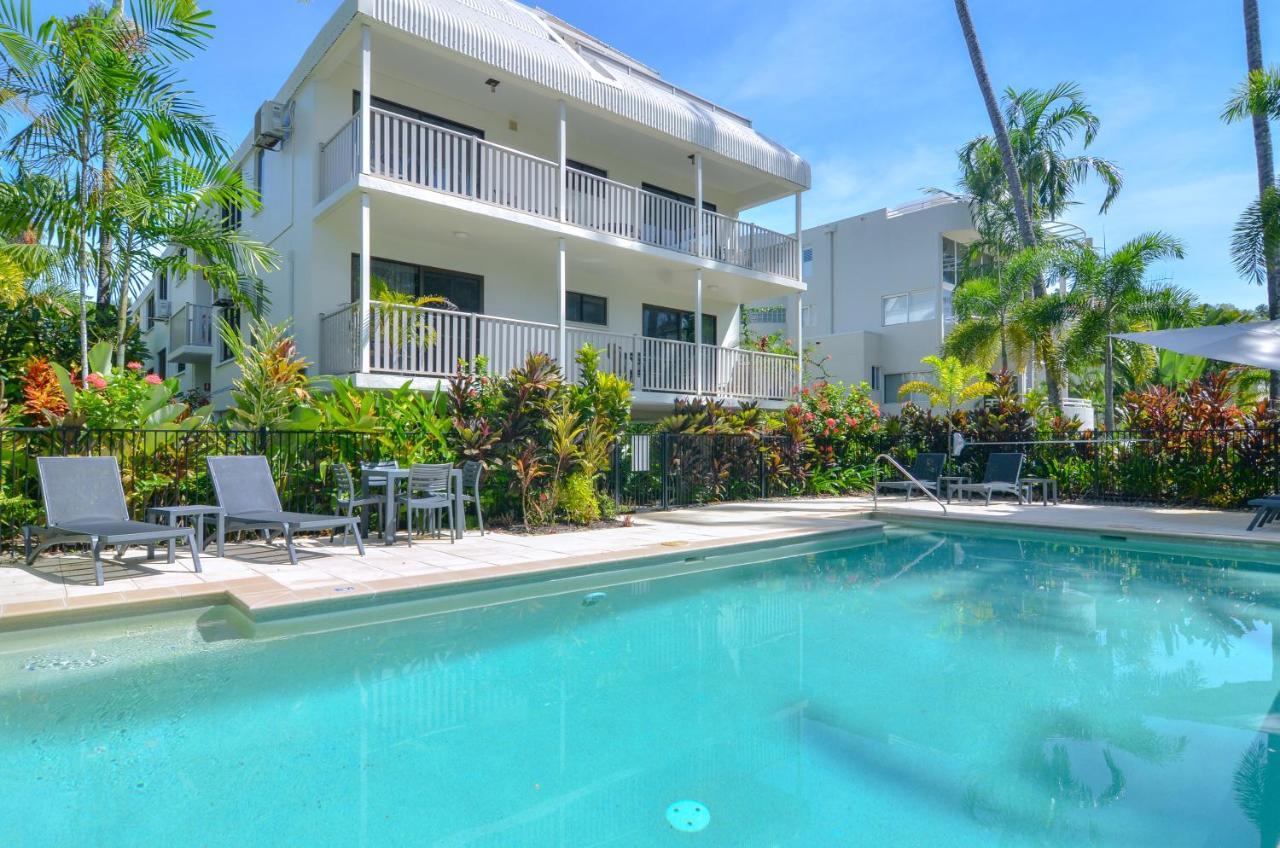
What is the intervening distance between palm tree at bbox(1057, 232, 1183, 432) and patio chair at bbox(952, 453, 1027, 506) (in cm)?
269

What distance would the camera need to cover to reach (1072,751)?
3564 millimetres

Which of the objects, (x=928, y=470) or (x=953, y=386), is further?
(x=953, y=386)

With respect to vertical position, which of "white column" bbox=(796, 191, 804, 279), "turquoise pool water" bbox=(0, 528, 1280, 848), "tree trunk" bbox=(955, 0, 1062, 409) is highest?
"tree trunk" bbox=(955, 0, 1062, 409)

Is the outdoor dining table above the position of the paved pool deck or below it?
above

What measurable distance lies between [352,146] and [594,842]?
11.0 metres

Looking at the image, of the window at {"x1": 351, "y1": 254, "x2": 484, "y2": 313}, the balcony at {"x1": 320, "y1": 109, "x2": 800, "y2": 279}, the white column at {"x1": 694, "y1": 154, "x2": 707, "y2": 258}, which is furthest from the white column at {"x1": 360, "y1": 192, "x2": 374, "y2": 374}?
the white column at {"x1": 694, "y1": 154, "x2": 707, "y2": 258}

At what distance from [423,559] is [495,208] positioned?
682 centimetres

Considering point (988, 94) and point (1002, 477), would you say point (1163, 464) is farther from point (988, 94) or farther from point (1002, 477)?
point (988, 94)

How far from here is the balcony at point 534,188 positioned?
449 inches

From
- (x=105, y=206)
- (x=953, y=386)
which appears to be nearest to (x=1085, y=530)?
(x=953, y=386)

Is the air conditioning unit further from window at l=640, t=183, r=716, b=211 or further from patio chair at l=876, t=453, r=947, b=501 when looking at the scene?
patio chair at l=876, t=453, r=947, b=501

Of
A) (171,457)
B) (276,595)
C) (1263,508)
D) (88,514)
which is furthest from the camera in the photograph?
(1263,508)

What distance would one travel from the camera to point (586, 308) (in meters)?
15.7

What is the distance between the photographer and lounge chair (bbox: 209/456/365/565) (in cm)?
709
